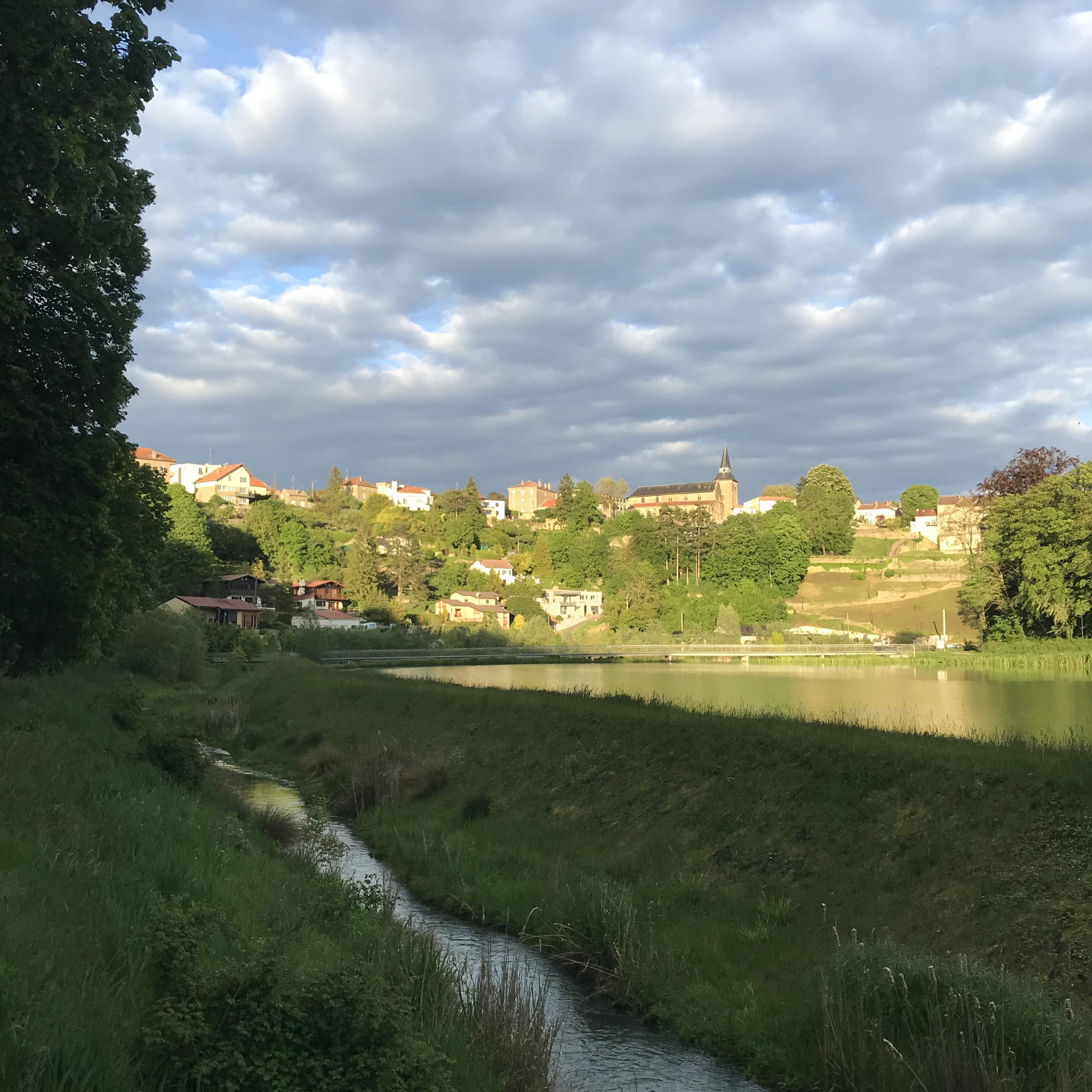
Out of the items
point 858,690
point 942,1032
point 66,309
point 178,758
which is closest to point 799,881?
point 942,1032

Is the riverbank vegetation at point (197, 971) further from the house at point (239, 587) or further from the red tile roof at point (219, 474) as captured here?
the red tile roof at point (219, 474)

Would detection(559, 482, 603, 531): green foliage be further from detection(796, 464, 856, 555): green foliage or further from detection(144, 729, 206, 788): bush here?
detection(144, 729, 206, 788): bush

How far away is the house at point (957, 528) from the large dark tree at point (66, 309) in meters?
127

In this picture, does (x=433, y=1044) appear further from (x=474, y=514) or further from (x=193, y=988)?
(x=474, y=514)

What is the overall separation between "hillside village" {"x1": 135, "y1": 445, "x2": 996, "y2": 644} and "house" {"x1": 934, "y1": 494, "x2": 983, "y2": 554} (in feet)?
1.79

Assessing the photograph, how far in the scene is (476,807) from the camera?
20.1 m

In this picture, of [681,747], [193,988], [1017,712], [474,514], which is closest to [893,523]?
[474,514]

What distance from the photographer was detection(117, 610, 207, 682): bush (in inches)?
2062

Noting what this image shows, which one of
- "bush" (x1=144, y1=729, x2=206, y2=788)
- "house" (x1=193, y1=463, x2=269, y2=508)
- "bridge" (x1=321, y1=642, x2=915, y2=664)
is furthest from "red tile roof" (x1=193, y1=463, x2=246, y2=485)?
"bush" (x1=144, y1=729, x2=206, y2=788)

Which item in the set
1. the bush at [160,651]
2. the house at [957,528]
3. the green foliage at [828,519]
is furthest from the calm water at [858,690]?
the green foliage at [828,519]

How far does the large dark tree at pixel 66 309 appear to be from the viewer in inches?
528

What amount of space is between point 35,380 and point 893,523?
195197mm

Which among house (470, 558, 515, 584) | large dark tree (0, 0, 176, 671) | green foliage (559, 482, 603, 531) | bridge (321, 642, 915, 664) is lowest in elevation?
bridge (321, 642, 915, 664)

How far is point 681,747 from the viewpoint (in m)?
18.7
